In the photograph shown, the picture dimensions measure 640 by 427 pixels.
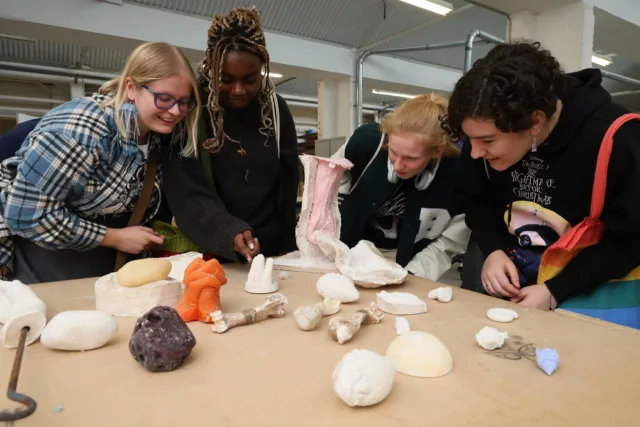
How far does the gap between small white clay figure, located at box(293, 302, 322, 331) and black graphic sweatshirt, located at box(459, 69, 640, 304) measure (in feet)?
1.91

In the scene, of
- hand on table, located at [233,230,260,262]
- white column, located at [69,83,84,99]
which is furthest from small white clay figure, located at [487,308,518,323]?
white column, located at [69,83,84,99]

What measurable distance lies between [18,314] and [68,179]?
41 centimetres

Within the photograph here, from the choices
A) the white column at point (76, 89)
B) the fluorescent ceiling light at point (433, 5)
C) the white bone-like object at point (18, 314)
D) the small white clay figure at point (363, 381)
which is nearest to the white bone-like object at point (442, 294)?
the small white clay figure at point (363, 381)

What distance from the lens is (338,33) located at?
475 cm

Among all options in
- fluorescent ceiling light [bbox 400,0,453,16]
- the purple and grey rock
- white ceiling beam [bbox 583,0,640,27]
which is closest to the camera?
the purple and grey rock

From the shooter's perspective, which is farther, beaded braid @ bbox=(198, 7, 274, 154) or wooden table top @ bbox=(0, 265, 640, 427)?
beaded braid @ bbox=(198, 7, 274, 154)

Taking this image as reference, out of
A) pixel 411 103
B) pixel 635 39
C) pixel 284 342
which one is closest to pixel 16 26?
pixel 411 103

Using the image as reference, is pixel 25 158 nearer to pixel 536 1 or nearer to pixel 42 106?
pixel 536 1

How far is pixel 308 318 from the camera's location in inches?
32.3

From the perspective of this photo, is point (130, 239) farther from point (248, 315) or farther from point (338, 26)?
point (338, 26)

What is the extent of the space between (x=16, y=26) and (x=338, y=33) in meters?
2.91

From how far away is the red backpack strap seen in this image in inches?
37.6

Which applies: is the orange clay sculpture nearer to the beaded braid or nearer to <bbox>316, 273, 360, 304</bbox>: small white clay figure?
<bbox>316, 273, 360, 304</bbox>: small white clay figure

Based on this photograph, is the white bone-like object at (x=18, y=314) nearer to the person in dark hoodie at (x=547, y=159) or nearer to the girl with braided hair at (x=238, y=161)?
the girl with braided hair at (x=238, y=161)
